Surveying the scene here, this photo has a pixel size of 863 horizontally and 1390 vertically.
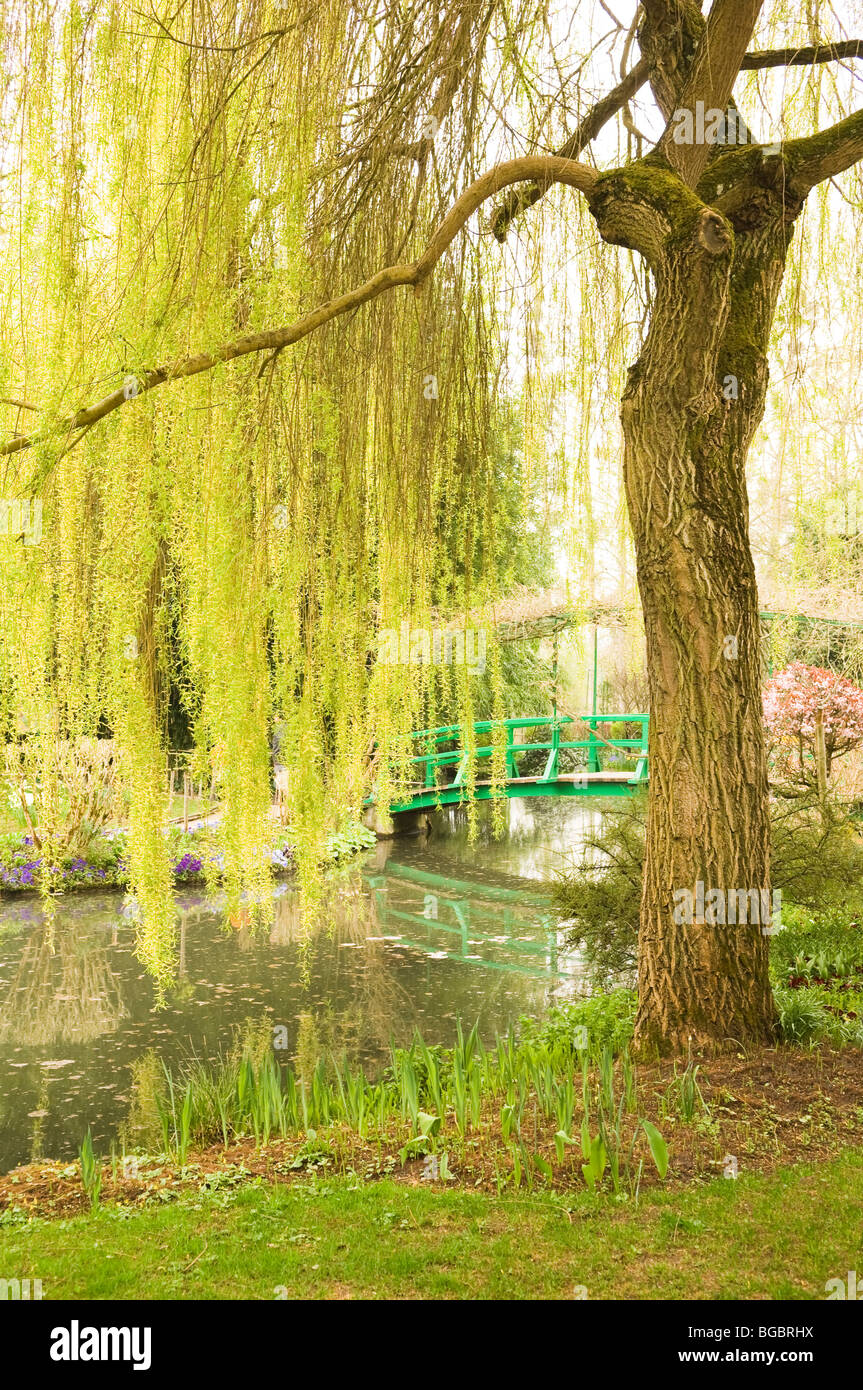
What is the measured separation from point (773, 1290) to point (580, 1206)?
53cm

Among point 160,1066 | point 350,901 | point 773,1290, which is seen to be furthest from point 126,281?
point 350,901

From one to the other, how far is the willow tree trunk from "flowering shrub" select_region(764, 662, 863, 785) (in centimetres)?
A: 574

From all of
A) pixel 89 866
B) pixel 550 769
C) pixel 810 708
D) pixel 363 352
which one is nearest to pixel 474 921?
pixel 810 708

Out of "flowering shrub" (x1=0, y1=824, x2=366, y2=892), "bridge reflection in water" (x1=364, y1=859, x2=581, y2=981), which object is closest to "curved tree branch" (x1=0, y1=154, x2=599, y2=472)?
"bridge reflection in water" (x1=364, y1=859, x2=581, y2=981)

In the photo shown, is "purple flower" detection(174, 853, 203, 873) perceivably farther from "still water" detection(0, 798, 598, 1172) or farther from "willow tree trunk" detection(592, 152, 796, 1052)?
"willow tree trunk" detection(592, 152, 796, 1052)

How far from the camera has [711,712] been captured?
3529 mm

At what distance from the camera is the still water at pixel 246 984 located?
4.88 metres

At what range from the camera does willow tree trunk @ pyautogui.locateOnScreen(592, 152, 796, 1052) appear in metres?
3.50

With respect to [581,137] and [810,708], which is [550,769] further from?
[581,137]

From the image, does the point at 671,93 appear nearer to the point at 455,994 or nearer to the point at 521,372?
the point at 521,372

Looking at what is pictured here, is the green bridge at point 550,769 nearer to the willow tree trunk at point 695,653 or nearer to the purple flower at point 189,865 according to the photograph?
the purple flower at point 189,865

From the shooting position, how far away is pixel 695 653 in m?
3.55

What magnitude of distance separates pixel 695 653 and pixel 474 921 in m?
5.41

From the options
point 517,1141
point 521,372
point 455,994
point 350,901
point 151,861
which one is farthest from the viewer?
point 350,901
